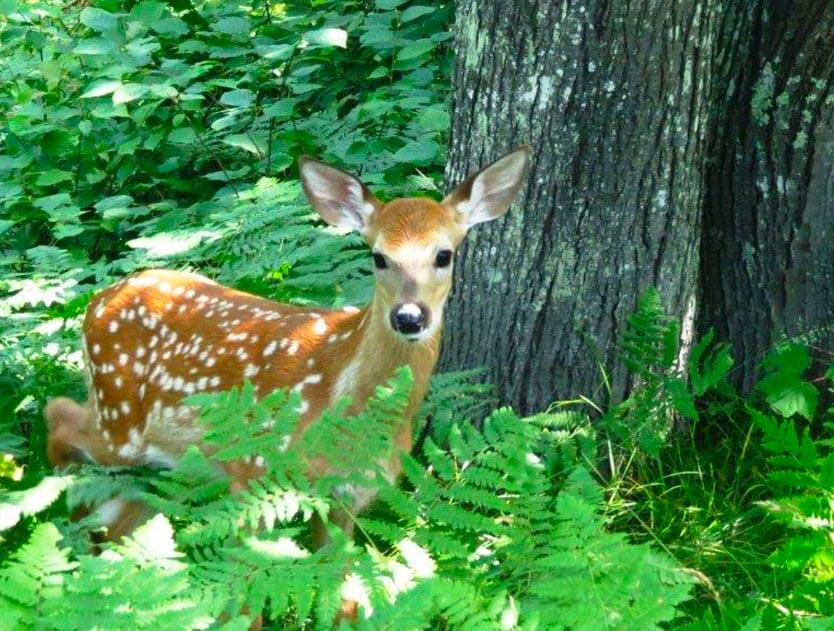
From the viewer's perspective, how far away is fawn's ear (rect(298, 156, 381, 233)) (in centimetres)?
409

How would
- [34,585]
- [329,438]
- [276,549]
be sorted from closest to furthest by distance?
[34,585] → [276,549] → [329,438]

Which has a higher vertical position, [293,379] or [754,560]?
[293,379]

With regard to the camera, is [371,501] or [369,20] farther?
[369,20]

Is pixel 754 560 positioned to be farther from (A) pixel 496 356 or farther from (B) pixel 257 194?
(B) pixel 257 194

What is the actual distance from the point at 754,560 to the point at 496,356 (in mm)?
1081

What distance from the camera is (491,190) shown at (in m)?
3.95

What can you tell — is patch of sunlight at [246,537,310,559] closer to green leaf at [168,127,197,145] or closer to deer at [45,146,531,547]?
deer at [45,146,531,547]

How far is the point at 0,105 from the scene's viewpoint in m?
8.20

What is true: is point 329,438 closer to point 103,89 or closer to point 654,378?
point 654,378

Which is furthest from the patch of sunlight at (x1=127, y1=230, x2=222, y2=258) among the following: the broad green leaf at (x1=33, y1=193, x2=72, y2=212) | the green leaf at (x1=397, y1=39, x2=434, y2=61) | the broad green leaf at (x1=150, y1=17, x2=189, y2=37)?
the broad green leaf at (x1=150, y1=17, x2=189, y2=37)

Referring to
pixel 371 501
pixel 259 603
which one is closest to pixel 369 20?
pixel 371 501

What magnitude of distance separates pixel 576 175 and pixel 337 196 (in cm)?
76

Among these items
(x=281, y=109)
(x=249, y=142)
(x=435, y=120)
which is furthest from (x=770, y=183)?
(x=249, y=142)

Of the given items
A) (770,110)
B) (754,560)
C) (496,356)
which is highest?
(770,110)
